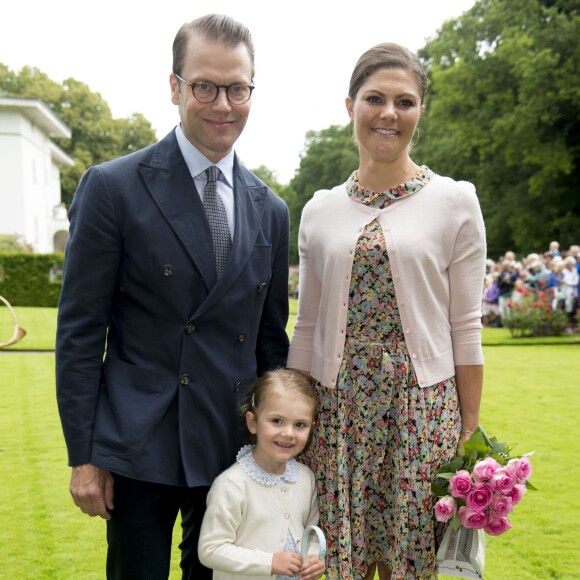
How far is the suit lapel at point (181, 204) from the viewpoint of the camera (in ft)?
8.52

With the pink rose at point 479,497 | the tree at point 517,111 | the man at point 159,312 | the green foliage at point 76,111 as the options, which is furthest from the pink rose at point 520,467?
the green foliage at point 76,111

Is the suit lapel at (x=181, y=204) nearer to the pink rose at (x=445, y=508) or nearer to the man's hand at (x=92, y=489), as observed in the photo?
the man's hand at (x=92, y=489)

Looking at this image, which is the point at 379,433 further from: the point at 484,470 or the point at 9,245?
the point at 9,245

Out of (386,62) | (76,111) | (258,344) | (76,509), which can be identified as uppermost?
(76,111)

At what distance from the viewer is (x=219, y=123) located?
2.61 meters

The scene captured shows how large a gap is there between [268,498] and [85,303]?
0.98 m

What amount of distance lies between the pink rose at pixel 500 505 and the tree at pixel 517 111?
2793 cm

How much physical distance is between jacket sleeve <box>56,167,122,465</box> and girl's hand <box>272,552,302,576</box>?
0.75m

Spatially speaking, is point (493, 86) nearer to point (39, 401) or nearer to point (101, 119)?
point (39, 401)

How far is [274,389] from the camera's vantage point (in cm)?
278

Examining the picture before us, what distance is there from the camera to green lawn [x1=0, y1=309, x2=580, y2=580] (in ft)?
15.3

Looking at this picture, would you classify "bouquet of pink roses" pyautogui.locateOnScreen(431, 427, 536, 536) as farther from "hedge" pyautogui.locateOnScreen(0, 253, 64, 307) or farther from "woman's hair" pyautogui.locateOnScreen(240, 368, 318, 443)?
"hedge" pyautogui.locateOnScreen(0, 253, 64, 307)

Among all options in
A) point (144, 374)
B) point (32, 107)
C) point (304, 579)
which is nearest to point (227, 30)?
point (144, 374)

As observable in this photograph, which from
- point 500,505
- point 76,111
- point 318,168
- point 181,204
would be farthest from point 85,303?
point 318,168
